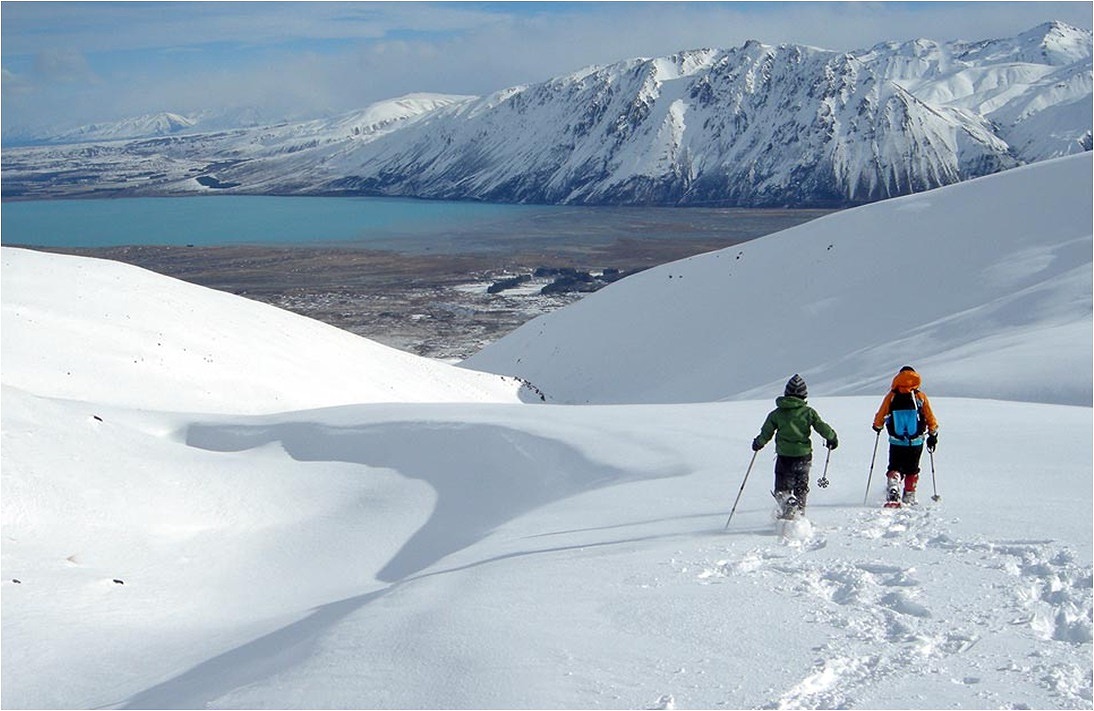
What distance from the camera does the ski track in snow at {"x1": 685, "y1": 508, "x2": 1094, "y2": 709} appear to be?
579cm

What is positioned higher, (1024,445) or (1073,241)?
(1073,241)

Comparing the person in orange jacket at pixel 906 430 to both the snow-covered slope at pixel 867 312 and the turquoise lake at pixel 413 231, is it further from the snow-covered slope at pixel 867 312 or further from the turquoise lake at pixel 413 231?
the turquoise lake at pixel 413 231

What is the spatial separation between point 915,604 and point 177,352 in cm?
2465

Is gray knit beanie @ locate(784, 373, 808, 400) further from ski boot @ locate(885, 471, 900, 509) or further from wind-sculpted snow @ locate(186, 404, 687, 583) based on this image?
wind-sculpted snow @ locate(186, 404, 687, 583)

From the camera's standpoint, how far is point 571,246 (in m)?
148

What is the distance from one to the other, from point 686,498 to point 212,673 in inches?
210

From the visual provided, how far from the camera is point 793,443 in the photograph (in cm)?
931

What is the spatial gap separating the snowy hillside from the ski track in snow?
0.03 meters

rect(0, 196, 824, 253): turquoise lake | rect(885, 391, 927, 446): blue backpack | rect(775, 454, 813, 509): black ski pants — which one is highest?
rect(0, 196, 824, 253): turquoise lake

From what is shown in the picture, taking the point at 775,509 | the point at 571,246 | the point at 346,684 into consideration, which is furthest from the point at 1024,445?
the point at 571,246

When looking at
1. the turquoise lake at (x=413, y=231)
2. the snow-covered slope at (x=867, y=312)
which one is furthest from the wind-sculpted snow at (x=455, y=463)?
the turquoise lake at (x=413, y=231)

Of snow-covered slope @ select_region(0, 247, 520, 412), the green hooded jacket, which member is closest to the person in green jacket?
the green hooded jacket

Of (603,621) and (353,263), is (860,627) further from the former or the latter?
(353,263)

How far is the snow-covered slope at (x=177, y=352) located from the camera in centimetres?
2347
